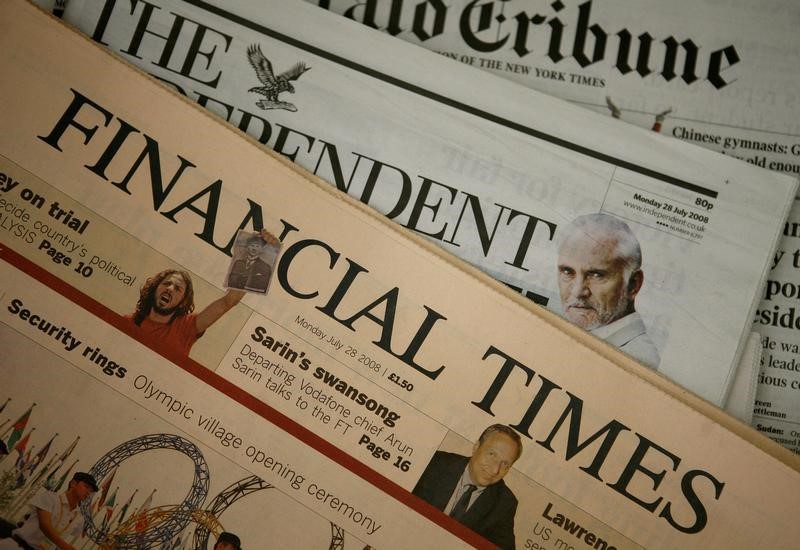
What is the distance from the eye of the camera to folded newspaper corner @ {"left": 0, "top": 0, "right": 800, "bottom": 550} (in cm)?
41

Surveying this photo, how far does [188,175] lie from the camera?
44cm

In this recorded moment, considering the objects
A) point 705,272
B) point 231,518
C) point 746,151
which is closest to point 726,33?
point 746,151

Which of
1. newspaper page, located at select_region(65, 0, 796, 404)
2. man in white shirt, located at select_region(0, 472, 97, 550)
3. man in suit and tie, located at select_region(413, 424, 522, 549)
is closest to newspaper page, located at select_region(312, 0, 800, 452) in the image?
newspaper page, located at select_region(65, 0, 796, 404)

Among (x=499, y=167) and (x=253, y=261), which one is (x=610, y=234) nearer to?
(x=499, y=167)

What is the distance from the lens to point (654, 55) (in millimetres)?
530

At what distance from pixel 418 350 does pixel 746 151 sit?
0.34m

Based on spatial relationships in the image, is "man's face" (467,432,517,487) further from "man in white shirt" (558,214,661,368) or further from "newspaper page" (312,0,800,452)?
"newspaper page" (312,0,800,452)

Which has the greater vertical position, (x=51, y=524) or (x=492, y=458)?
(x=492, y=458)

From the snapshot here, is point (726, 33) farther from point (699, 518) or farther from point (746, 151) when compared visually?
point (699, 518)

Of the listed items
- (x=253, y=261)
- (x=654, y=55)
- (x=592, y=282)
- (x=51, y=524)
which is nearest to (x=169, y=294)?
(x=253, y=261)

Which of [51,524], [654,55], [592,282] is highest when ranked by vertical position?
[654,55]

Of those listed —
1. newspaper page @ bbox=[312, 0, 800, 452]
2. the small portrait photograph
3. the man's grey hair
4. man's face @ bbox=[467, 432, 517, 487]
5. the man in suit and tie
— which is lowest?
the man in suit and tie

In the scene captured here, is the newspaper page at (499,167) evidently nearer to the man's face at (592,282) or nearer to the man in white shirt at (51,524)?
the man's face at (592,282)

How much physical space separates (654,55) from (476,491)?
0.40 m
